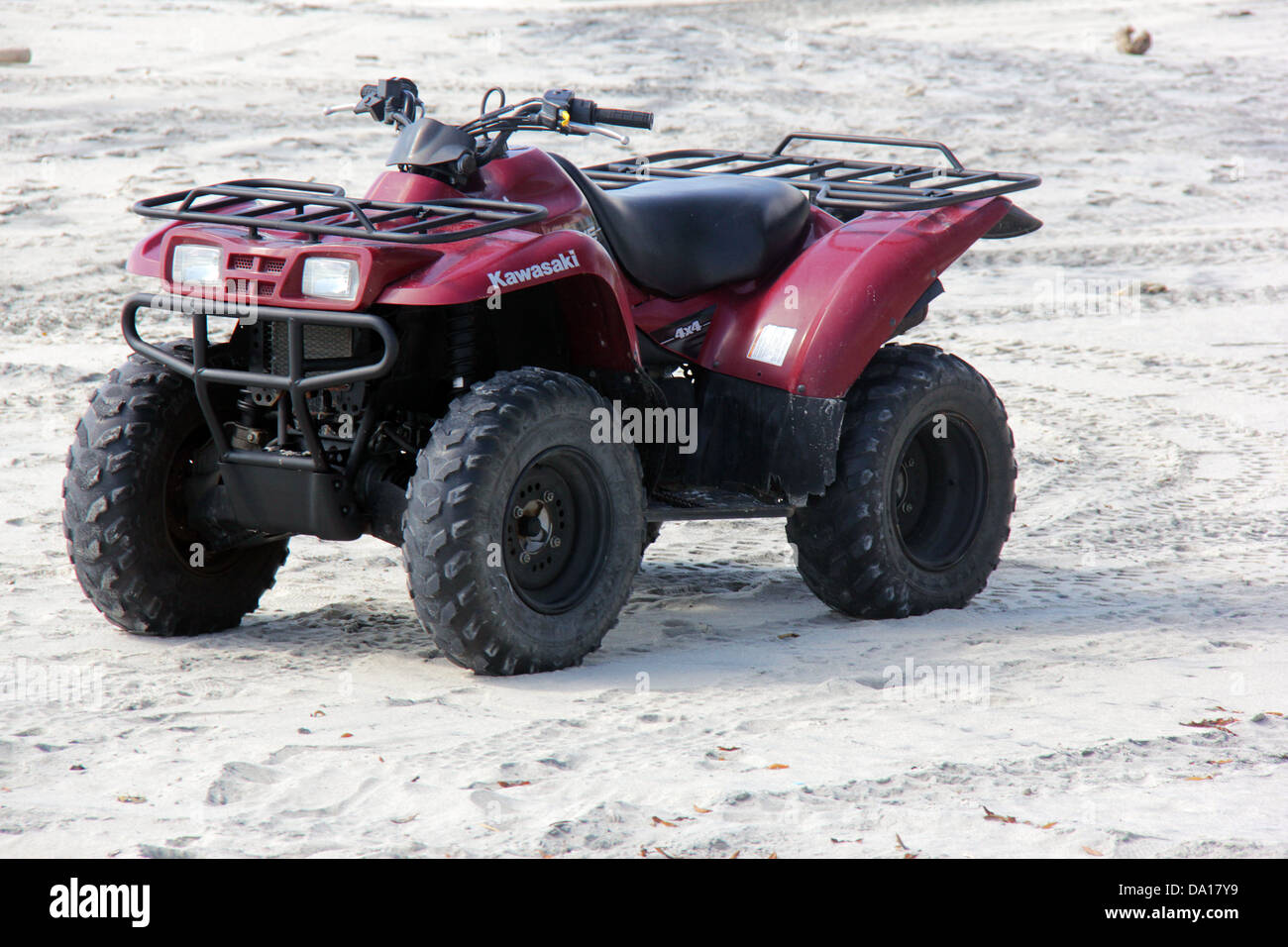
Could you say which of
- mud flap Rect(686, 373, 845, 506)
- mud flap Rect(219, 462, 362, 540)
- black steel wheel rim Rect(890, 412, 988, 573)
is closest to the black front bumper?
mud flap Rect(219, 462, 362, 540)

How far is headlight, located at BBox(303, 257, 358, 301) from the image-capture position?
175 inches

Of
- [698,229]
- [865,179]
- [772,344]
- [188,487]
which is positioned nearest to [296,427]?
[188,487]

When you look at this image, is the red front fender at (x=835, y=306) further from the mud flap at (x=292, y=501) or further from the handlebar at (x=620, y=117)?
the mud flap at (x=292, y=501)

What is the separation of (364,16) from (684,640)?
1611 centimetres

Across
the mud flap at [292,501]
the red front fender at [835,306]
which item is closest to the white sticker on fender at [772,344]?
the red front fender at [835,306]

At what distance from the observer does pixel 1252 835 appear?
12.2 ft

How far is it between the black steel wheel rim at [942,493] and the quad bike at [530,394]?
0.03 ft

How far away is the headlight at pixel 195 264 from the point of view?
468 cm

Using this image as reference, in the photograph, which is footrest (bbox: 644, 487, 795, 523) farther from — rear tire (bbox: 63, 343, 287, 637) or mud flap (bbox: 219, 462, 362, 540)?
rear tire (bbox: 63, 343, 287, 637)

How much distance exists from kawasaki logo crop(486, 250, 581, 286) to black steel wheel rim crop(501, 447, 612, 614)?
506 millimetres

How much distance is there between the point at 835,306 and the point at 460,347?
1257 mm

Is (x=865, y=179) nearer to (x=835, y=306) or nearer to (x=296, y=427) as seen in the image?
(x=835, y=306)
